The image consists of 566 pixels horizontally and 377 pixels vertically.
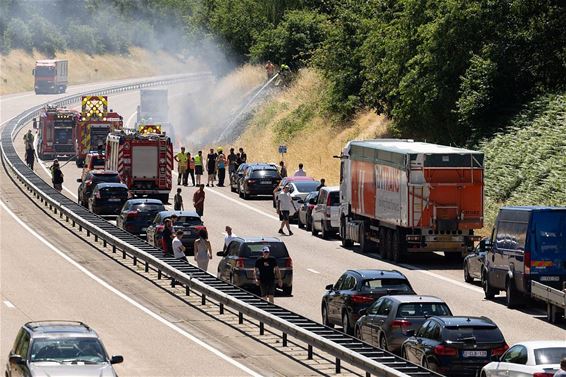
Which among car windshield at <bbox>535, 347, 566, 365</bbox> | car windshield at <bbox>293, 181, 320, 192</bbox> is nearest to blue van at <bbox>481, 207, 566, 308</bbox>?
car windshield at <bbox>535, 347, 566, 365</bbox>

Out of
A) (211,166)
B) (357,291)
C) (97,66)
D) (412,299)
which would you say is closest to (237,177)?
(211,166)

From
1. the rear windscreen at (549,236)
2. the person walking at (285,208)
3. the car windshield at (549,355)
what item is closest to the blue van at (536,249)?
the rear windscreen at (549,236)

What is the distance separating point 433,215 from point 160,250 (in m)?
7.68

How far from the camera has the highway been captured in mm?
27781

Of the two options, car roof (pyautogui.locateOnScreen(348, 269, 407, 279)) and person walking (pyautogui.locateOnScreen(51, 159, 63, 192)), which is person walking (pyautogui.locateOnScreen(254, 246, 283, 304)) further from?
person walking (pyautogui.locateOnScreen(51, 159, 63, 192))

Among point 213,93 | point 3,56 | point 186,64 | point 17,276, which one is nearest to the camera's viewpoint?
point 17,276

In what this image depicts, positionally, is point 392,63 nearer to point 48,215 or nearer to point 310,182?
point 310,182

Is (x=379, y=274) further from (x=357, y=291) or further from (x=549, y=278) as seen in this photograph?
(x=549, y=278)

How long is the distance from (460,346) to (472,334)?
1.19 feet

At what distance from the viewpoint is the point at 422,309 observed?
26438mm

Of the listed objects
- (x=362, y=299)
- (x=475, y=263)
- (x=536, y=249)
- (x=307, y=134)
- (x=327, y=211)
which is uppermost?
(x=307, y=134)

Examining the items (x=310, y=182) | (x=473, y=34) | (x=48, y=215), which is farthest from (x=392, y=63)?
(x=48, y=215)

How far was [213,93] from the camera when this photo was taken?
105000 millimetres

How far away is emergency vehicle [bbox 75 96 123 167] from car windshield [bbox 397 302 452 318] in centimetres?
5059
